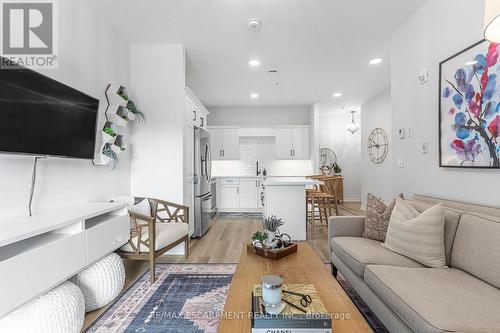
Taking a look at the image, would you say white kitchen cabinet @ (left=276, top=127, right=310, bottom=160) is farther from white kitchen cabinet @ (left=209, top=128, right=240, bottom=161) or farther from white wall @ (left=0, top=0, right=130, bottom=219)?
white wall @ (left=0, top=0, right=130, bottom=219)

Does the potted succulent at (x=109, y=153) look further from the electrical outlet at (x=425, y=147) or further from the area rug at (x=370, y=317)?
the electrical outlet at (x=425, y=147)

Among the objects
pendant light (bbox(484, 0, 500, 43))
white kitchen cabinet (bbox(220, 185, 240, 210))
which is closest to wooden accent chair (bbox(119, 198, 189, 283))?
pendant light (bbox(484, 0, 500, 43))

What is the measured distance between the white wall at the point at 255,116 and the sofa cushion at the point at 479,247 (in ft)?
17.1

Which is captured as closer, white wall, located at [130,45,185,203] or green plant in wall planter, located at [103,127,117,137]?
green plant in wall planter, located at [103,127,117,137]

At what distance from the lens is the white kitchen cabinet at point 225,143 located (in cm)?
648

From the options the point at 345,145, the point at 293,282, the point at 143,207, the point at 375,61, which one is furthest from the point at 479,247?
the point at 345,145

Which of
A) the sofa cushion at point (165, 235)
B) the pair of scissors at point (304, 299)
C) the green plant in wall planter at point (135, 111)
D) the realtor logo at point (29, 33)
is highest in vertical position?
the realtor logo at point (29, 33)

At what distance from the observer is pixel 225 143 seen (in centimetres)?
648

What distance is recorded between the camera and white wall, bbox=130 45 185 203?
3.28 meters

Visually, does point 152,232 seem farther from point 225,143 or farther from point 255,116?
point 255,116

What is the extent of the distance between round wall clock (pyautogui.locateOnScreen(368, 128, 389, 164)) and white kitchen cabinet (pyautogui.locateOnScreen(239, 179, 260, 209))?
2752 mm

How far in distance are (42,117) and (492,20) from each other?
2.47 m

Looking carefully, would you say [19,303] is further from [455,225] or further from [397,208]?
[455,225]

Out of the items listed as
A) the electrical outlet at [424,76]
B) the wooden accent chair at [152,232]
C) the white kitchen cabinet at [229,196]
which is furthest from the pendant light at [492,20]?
the white kitchen cabinet at [229,196]
